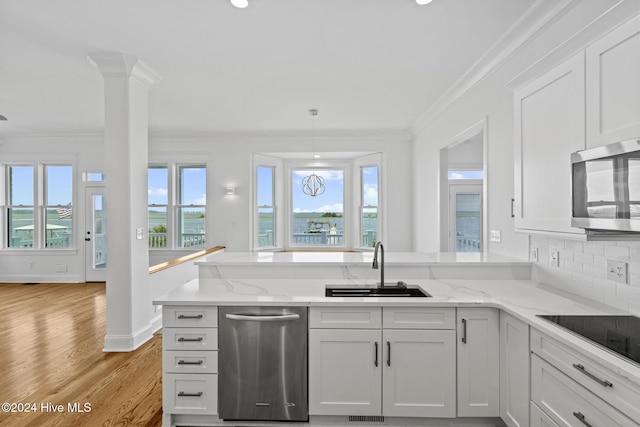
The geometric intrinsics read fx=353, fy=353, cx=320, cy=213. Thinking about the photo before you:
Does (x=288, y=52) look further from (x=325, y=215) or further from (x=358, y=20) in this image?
(x=325, y=215)

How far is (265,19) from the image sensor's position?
259 centimetres

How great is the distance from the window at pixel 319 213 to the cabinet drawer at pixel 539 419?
17.8 feet

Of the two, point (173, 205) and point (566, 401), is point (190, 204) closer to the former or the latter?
point (173, 205)

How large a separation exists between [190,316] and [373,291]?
48.5 inches

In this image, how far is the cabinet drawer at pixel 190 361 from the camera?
2133 mm

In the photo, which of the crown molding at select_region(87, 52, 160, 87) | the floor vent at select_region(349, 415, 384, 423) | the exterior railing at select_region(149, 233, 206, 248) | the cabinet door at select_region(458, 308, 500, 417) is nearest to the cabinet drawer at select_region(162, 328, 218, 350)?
the floor vent at select_region(349, 415, 384, 423)

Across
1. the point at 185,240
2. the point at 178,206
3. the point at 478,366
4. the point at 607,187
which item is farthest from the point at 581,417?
the point at 178,206

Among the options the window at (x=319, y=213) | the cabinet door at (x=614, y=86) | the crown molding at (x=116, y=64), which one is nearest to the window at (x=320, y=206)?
the window at (x=319, y=213)

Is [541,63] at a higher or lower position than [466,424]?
higher

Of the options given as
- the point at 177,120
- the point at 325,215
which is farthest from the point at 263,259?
the point at 325,215

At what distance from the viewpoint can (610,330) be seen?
1570 millimetres

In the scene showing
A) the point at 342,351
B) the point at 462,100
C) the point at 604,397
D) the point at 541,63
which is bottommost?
the point at 342,351

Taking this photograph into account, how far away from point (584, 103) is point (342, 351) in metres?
1.79

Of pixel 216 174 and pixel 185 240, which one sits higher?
pixel 216 174
